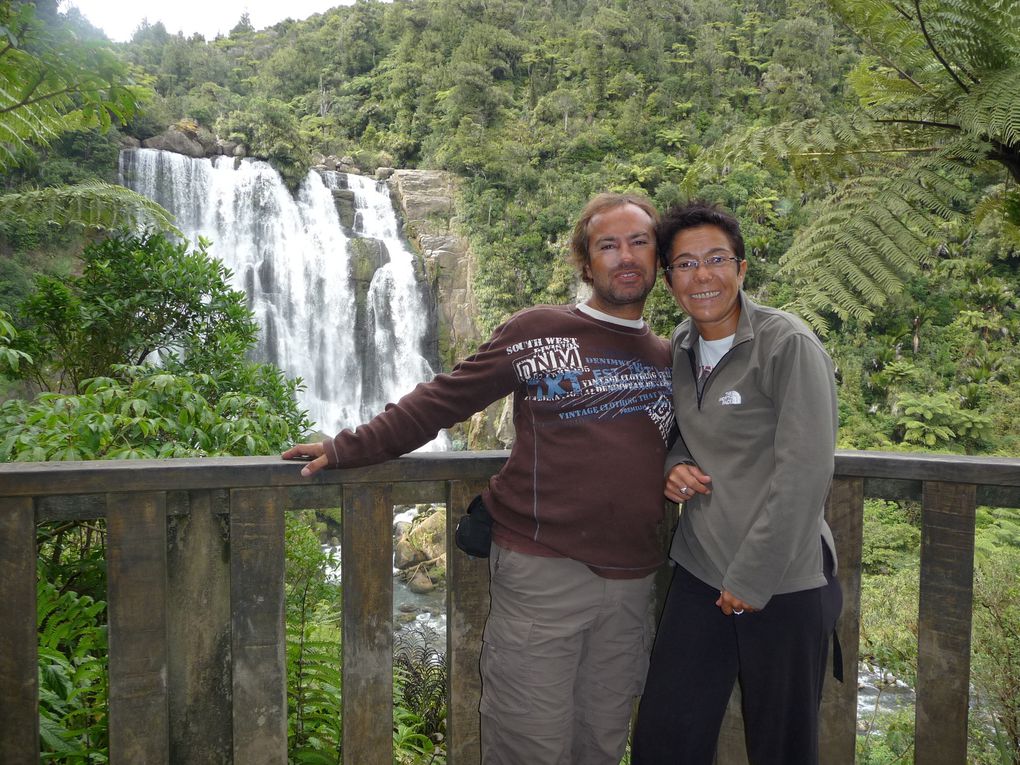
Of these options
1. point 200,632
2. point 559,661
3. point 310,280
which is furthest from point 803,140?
point 310,280

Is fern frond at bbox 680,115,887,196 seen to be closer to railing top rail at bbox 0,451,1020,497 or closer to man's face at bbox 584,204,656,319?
man's face at bbox 584,204,656,319

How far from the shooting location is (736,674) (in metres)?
1.79

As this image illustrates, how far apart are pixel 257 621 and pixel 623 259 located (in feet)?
4.37

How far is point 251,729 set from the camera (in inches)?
69.4

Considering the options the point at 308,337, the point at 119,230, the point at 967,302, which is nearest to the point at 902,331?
the point at 967,302

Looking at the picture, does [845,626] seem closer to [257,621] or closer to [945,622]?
[945,622]

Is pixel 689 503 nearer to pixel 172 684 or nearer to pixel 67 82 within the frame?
pixel 172 684

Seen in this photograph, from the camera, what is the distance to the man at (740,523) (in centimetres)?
156

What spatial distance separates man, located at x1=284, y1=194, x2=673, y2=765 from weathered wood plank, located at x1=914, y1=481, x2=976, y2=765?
0.68 meters

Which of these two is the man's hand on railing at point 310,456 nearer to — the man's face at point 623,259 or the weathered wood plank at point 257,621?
the weathered wood plank at point 257,621

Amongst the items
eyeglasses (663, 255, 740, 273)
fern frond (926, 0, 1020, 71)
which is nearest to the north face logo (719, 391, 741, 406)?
eyeglasses (663, 255, 740, 273)

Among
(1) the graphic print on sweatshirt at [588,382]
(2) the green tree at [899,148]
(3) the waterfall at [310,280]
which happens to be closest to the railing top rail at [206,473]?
(1) the graphic print on sweatshirt at [588,382]

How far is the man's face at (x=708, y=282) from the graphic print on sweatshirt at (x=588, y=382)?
21 cm

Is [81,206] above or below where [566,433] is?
above
